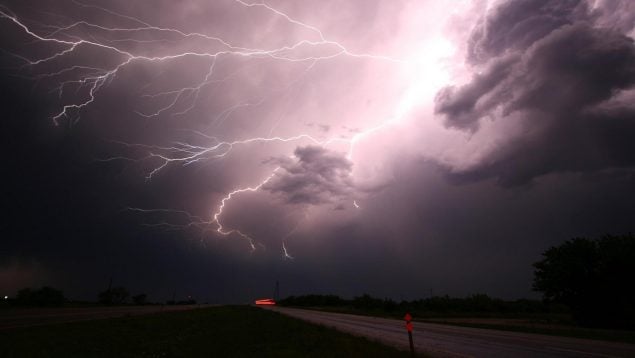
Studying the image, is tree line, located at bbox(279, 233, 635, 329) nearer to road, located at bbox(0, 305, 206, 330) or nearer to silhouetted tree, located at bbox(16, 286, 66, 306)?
road, located at bbox(0, 305, 206, 330)

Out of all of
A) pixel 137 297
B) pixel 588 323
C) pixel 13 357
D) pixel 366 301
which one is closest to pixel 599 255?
pixel 588 323

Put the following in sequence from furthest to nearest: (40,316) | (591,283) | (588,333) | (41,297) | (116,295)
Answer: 1. (116,295)
2. (41,297)
3. (591,283)
4. (40,316)
5. (588,333)

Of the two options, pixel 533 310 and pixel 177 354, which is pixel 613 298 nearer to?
pixel 177 354

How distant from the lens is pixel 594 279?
33125 mm

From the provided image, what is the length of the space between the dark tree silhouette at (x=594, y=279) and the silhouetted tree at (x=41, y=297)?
248 feet

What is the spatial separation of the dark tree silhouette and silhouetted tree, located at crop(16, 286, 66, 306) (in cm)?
7569

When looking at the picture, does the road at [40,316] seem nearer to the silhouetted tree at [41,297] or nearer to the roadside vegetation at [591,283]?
the roadside vegetation at [591,283]

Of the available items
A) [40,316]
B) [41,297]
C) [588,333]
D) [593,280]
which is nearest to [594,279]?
[593,280]

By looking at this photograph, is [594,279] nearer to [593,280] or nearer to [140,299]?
[593,280]

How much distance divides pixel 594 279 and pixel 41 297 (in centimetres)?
8258

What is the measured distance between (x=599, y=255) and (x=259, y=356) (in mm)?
33674

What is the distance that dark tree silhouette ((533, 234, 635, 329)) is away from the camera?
30.7m

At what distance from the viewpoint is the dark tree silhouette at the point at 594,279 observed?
30703mm

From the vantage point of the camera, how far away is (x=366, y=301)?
317 feet
